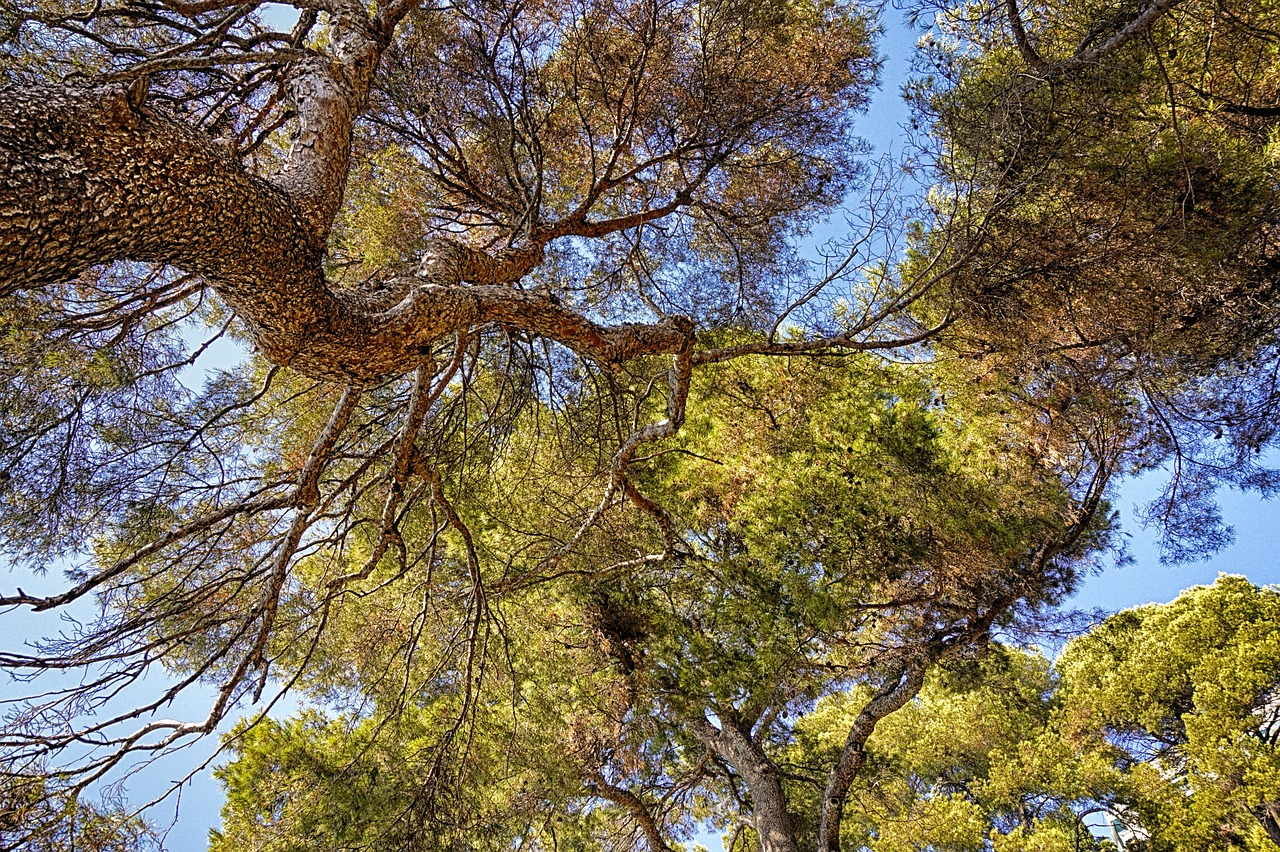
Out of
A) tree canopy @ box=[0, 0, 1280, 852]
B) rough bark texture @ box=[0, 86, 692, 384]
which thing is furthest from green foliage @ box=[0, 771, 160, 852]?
→ rough bark texture @ box=[0, 86, 692, 384]

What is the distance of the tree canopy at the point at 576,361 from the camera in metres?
2.19

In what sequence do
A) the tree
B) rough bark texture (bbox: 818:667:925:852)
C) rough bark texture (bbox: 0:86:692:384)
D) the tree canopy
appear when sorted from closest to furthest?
rough bark texture (bbox: 0:86:692:384) < the tree canopy < rough bark texture (bbox: 818:667:925:852) < the tree

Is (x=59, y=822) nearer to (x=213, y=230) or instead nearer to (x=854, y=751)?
(x=213, y=230)

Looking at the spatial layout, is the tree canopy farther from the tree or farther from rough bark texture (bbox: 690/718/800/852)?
the tree

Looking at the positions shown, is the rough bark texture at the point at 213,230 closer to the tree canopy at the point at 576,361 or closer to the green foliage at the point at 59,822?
the tree canopy at the point at 576,361

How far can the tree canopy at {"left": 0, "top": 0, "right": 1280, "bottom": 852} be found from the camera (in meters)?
2.19

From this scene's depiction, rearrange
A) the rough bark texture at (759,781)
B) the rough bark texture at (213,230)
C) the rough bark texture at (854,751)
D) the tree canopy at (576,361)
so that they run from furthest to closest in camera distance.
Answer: the rough bark texture at (759,781) → the rough bark texture at (854,751) → the tree canopy at (576,361) → the rough bark texture at (213,230)

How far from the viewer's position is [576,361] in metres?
4.80

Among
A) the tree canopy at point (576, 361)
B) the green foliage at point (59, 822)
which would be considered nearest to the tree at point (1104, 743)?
the tree canopy at point (576, 361)

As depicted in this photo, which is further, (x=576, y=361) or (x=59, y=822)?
(x=576, y=361)

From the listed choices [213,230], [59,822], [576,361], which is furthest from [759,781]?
[213,230]

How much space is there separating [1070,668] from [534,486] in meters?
10.3

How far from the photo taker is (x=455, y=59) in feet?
12.7

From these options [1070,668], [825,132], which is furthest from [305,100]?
[1070,668]
